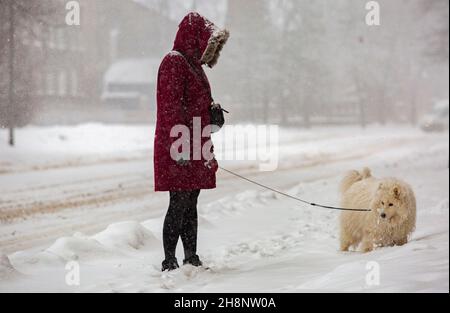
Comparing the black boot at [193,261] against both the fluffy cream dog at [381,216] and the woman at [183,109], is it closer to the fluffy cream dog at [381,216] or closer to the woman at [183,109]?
the woman at [183,109]

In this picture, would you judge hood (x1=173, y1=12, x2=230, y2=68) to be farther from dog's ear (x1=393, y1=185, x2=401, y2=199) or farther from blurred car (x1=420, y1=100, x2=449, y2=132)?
blurred car (x1=420, y1=100, x2=449, y2=132)

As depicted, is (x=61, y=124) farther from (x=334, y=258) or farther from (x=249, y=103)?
(x=334, y=258)

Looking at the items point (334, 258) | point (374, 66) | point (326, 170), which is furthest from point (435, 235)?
point (374, 66)

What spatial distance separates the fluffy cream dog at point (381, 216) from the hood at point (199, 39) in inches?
75.6

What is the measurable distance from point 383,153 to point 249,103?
806 centimetres

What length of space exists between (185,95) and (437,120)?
23.7 m

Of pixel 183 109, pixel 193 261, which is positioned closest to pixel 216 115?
pixel 183 109

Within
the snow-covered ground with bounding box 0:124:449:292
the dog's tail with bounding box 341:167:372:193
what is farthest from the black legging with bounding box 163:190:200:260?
the dog's tail with bounding box 341:167:372:193

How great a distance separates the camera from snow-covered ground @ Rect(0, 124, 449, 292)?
375 cm

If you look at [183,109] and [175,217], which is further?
[175,217]

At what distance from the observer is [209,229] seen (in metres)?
6.17

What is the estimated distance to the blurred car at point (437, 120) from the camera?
81.0 feet

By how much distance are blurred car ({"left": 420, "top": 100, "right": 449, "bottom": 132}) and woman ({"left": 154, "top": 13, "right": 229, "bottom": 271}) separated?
22.4 meters

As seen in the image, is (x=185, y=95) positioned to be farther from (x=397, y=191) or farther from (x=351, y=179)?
(x=351, y=179)
